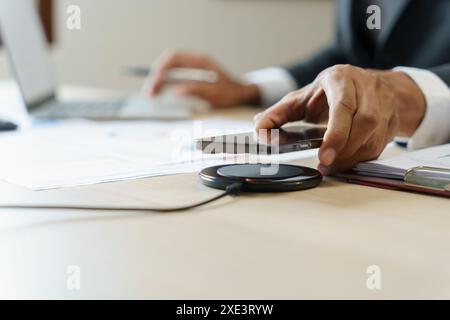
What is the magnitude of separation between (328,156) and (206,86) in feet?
2.98

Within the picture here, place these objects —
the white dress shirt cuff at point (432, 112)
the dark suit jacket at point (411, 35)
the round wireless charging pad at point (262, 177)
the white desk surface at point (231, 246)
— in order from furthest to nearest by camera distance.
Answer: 1. the dark suit jacket at point (411, 35)
2. the white dress shirt cuff at point (432, 112)
3. the round wireless charging pad at point (262, 177)
4. the white desk surface at point (231, 246)

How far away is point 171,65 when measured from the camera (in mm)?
1667

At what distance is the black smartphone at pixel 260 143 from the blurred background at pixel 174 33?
2382mm

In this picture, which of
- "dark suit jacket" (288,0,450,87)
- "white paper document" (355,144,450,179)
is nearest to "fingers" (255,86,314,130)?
"white paper document" (355,144,450,179)

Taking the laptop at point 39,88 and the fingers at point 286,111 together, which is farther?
the laptop at point 39,88

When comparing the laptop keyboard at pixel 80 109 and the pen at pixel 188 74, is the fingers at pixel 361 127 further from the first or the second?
the pen at pixel 188 74

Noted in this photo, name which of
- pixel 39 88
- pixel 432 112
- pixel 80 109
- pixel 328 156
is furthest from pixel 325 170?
pixel 39 88

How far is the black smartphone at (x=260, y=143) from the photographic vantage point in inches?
26.3

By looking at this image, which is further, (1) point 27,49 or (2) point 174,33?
(2) point 174,33

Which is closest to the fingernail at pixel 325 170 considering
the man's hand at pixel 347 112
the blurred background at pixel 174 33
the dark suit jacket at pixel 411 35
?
the man's hand at pixel 347 112

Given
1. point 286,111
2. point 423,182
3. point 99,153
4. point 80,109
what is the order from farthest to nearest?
point 80,109 < point 99,153 < point 286,111 < point 423,182

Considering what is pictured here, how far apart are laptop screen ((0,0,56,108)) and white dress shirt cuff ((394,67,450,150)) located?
75 cm

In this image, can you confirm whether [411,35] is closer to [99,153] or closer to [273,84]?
[273,84]
